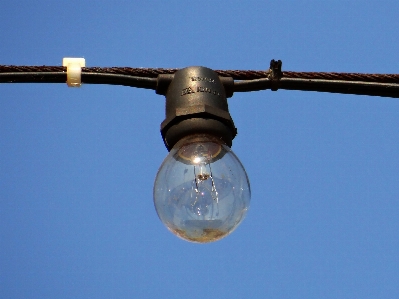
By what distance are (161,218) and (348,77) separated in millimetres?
1045

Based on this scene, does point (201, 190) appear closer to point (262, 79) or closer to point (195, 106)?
point (195, 106)

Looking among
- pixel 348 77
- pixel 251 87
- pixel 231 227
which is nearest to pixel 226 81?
pixel 251 87

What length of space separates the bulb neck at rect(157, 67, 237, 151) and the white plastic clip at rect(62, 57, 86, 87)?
360 mm

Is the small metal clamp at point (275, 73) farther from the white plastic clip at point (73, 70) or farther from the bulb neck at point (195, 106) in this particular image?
the white plastic clip at point (73, 70)

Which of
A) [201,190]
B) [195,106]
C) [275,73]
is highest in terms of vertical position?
[275,73]

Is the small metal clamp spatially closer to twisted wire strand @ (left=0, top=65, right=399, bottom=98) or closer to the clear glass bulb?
twisted wire strand @ (left=0, top=65, right=399, bottom=98)

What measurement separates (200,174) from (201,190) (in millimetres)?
64

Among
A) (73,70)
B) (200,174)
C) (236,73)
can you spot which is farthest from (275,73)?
(73,70)

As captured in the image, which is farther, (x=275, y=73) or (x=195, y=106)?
(x=275, y=73)

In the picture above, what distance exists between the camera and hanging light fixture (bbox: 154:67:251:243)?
2658 millimetres

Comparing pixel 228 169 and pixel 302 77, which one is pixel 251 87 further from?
pixel 228 169

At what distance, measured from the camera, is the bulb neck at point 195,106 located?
109 inches

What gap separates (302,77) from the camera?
10.3 ft

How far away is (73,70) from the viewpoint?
3170mm
